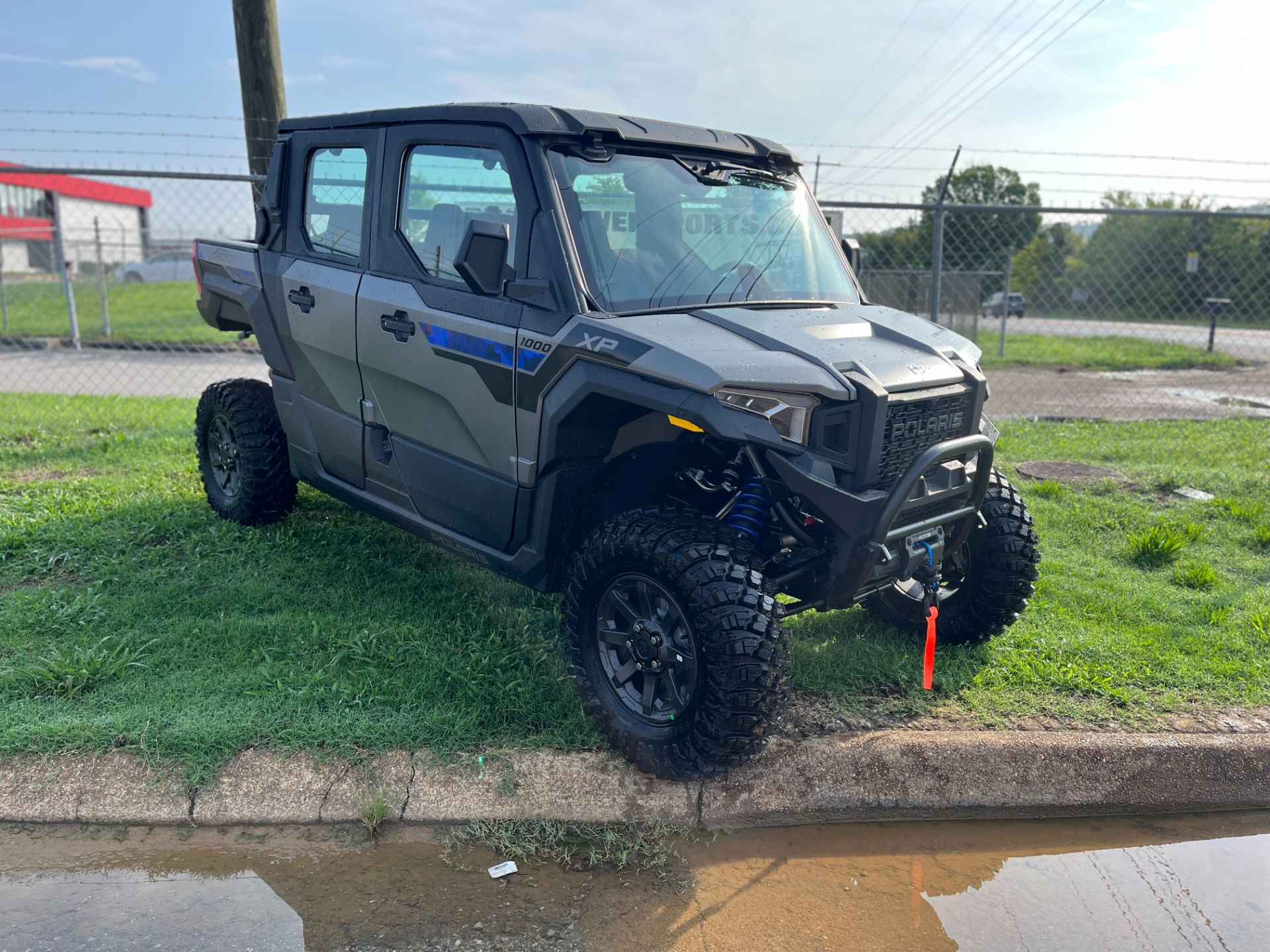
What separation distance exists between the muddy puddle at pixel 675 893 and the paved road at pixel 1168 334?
1601 cm

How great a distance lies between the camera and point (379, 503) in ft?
14.7

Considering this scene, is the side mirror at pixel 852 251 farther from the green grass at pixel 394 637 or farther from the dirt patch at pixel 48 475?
the dirt patch at pixel 48 475

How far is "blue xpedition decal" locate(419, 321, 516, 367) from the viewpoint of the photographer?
142 inches

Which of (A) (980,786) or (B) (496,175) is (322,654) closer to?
(B) (496,175)

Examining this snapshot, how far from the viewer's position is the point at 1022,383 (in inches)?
521

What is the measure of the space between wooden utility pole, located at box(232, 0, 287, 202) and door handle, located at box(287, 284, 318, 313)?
3.71 meters

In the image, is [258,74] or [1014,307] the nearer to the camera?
[258,74]

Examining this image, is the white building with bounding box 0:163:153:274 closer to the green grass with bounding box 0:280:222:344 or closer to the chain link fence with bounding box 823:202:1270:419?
the green grass with bounding box 0:280:222:344

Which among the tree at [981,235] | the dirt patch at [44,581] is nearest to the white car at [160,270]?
the tree at [981,235]

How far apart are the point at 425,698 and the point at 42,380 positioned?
1075 cm

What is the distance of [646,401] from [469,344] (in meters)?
0.88

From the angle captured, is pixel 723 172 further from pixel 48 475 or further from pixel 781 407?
pixel 48 475

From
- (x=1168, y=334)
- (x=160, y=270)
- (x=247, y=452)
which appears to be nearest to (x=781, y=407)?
(x=247, y=452)

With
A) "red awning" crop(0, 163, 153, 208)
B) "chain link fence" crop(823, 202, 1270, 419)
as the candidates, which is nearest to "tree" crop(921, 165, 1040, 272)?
"chain link fence" crop(823, 202, 1270, 419)
